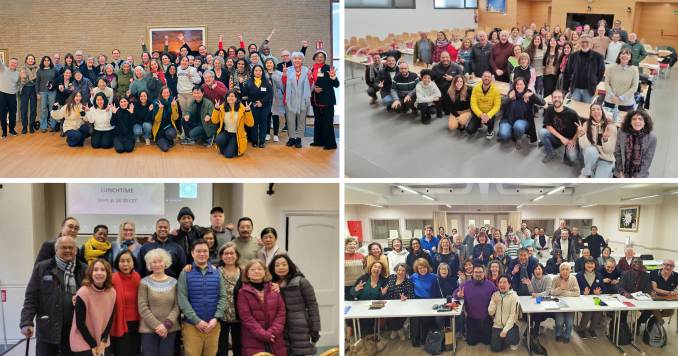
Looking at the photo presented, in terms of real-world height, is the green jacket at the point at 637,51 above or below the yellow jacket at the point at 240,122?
above

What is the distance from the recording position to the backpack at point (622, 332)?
379cm

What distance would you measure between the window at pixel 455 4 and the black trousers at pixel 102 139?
1.95 m

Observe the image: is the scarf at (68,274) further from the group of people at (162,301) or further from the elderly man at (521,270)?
the elderly man at (521,270)

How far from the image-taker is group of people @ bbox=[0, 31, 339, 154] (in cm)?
394

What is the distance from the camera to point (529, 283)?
12.3 ft

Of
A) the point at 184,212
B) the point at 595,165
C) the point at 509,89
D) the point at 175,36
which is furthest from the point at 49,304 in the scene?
the point at 595,165

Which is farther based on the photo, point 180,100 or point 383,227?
point 180,100

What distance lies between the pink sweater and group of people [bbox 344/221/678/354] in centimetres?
122

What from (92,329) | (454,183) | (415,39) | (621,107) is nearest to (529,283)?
(454,183)

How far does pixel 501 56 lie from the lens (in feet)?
11.7

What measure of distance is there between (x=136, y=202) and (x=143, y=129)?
49 cm

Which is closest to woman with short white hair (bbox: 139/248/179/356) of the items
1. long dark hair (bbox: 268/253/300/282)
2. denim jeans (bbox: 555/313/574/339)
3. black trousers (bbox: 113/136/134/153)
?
long dark hair (bbox: 268/253/300/282)

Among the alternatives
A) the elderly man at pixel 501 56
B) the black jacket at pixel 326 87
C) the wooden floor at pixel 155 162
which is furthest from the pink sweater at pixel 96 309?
the elderly man at pixel 501 56

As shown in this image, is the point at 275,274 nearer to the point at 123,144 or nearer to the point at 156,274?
the point at 156,274
